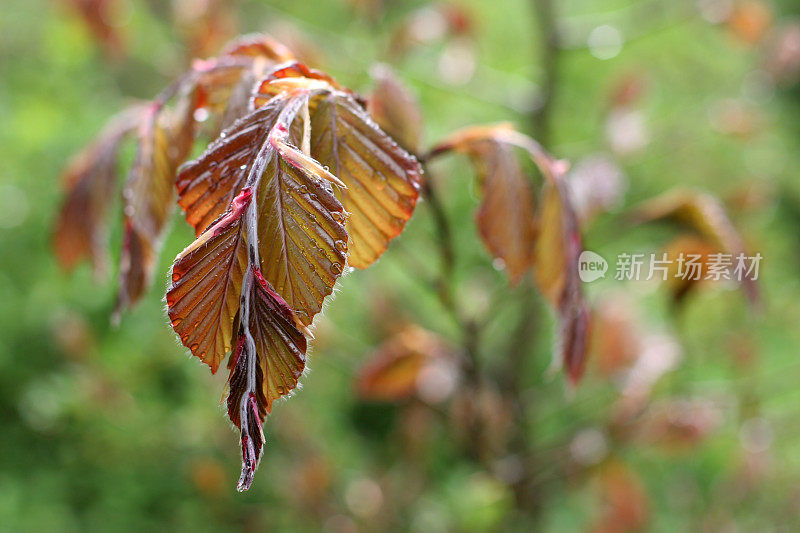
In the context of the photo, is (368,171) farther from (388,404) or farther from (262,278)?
(388,404)

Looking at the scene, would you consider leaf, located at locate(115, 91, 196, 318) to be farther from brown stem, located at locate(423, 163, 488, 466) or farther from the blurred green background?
the blurred green background

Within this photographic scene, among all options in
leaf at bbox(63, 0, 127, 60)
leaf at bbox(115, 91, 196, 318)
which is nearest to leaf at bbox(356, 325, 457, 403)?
leaf at bbox(115, 91, 196, 318)

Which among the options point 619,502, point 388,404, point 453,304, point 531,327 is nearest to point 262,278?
point 453,304

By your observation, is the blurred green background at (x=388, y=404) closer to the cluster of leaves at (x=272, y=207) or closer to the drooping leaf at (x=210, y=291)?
the cluster of leaves at (x=272, y=207)

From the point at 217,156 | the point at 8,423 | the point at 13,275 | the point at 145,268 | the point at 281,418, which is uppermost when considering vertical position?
the point at 217,156

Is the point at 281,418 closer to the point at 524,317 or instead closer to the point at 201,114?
the point at 524,317

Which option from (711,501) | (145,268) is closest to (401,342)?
(145,268)
